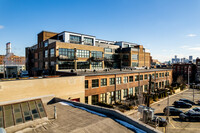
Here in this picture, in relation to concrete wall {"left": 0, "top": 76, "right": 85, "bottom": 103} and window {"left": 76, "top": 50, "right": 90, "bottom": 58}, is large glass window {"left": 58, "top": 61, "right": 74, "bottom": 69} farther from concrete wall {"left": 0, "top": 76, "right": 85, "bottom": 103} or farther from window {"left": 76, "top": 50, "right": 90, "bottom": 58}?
concrete wall {"left": 0, "top": 76, "right": 85, "bottom": 103}

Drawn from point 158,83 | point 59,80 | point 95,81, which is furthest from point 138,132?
point 158,83

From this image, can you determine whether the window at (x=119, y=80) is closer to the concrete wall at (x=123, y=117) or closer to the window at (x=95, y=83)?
the window at (x=95, y=83)

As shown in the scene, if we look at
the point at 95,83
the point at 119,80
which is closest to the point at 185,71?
the point at 119,80

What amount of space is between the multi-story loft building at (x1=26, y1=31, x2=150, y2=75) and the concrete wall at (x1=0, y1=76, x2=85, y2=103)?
39.4 feet

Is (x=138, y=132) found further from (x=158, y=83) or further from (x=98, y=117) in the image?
(x=158, y=83)

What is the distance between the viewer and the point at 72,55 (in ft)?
127

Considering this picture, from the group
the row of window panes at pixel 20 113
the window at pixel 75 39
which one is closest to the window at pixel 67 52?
the window at pixel 75 39

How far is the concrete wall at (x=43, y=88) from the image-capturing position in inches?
709

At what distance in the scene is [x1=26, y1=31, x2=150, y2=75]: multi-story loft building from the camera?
1467 inches

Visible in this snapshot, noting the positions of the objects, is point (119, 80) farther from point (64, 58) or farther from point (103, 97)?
point (64, 58)

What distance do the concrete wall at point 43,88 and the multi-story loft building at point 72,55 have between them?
12000 mm

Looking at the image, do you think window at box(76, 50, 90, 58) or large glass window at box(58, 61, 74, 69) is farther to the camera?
window at box(76, 50, 90, 58)

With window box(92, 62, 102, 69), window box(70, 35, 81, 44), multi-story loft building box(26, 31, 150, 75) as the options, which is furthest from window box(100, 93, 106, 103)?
window box(70, 35, 81, 44)

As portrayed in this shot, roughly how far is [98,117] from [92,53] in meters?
32.5
